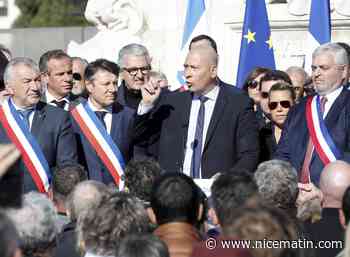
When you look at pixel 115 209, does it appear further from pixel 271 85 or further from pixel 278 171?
pixel 271 85

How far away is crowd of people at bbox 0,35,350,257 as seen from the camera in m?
6.21

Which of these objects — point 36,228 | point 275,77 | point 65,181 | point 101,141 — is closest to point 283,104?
point 275,77

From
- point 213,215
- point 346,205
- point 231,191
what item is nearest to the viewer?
point 346,205

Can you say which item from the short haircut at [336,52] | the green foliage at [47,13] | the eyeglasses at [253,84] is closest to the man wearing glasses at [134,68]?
the eyeglasses at [253,84]

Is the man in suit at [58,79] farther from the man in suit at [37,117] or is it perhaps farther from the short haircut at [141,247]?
the short haircut at [141,247]

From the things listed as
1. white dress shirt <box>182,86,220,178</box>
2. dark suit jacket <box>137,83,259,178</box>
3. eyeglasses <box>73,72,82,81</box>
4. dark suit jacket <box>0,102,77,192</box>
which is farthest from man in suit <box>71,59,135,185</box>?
eyeglasses <box>73,72,82,81</box>

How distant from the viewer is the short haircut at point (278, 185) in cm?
708

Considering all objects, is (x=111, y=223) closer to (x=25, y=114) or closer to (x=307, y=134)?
(x=307, y=134)

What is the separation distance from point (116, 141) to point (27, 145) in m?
0.72

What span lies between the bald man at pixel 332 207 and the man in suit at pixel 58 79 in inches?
152

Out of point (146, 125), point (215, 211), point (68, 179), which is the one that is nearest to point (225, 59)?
point (146, 125)

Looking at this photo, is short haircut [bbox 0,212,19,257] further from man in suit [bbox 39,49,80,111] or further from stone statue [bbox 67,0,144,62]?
stone statue [bbox 67,0,144,62]

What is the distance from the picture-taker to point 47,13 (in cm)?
3872

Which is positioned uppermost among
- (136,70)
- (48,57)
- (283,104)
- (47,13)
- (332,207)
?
(47,13)
